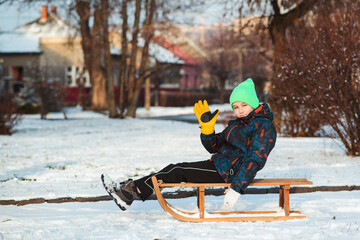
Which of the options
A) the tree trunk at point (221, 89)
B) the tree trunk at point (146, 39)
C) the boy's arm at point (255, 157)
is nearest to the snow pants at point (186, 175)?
the boy's arm at point (255, 157)

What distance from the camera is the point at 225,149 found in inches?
219

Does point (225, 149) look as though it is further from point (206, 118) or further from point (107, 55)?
point (107, 55)

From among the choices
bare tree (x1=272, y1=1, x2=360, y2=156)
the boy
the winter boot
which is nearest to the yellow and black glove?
the boy

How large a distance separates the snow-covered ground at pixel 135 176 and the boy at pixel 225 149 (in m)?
0.34

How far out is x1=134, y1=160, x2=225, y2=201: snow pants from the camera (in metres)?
5.50

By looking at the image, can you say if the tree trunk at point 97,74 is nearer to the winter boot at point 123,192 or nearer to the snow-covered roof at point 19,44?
the snow-covered roof at point 19,44

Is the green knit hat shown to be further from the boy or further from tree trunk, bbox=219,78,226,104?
tree trunk, bbox=219,78,226,104

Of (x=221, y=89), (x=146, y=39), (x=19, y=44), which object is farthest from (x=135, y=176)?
(x=221, y=89)

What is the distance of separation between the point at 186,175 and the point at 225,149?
498 millimetres

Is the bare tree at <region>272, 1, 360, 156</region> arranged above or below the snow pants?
above

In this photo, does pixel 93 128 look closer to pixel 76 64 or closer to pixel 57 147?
pixel 57 147

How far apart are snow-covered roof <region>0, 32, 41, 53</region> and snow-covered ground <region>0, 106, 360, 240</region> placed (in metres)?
26.8

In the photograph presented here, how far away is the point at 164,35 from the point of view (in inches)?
954

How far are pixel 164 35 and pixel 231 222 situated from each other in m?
19.5
